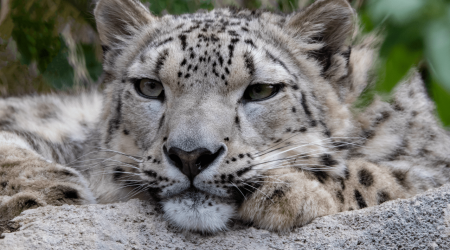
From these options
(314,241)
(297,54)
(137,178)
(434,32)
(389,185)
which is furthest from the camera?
(297,54)

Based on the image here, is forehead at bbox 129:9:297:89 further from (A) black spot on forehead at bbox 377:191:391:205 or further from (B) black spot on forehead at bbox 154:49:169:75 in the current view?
(A) black spot on forehead at bbox 377:191:391:205

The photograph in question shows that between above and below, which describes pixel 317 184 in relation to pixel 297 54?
below

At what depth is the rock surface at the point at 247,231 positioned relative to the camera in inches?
82.3

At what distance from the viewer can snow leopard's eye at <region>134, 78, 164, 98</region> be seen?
2953mm

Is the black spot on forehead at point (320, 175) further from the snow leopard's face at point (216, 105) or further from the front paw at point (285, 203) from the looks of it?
the front paw at point (285, 203)

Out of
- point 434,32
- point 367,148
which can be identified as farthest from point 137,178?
point 434,32

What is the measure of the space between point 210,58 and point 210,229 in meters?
1.00

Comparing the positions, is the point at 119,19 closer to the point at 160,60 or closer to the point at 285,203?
the point at 160,60

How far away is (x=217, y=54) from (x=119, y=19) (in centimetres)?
118

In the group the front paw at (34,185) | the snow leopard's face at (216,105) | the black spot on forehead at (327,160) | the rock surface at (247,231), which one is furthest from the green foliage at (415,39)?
the front paw at (34,185)

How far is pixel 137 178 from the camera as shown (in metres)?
A: 2.98

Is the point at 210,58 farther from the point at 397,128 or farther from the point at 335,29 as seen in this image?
the point at 397,128

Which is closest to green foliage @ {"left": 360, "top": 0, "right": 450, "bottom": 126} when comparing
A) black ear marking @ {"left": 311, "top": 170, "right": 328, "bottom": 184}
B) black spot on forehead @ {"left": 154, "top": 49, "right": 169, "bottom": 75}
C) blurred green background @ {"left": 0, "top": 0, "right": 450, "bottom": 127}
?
black ear marking @ {"left": 311, "top": 170, "right": 328, "bottom": 184}

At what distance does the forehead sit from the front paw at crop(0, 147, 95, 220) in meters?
0.80
